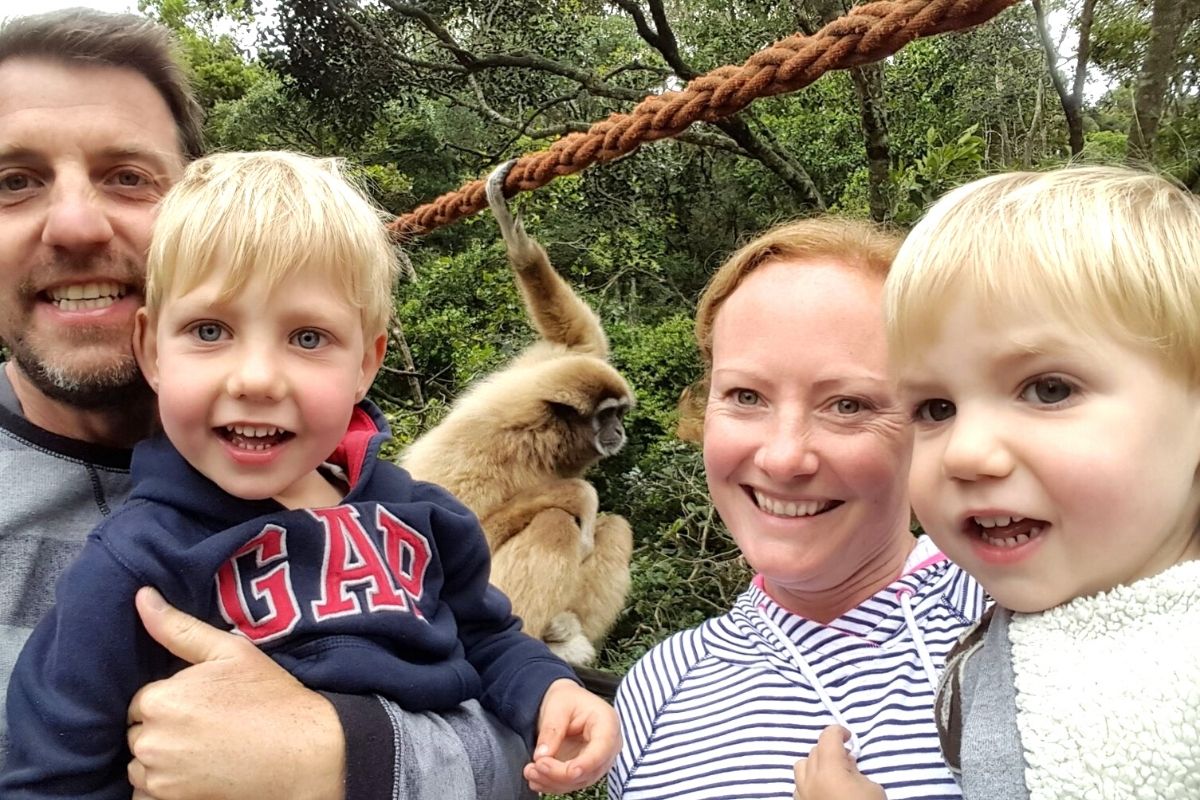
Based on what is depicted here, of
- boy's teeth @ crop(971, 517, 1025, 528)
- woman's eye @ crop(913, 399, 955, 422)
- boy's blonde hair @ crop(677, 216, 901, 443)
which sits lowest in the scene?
boy's teeth @ crop(971, 517, 1025, 528)

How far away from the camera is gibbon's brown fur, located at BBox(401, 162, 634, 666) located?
3123 mm

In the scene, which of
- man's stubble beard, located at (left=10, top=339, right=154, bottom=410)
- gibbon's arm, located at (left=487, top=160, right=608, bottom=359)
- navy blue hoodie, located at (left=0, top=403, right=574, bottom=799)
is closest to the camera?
navy blue hoodie, located at (left=0, top=403, right=574, bottom=799)

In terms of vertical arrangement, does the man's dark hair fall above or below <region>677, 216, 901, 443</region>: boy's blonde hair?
above

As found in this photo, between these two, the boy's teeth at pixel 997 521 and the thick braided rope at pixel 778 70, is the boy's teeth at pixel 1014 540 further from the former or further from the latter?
the thick braided rope at pixel 778 70

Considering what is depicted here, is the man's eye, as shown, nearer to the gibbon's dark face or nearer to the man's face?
the man's face

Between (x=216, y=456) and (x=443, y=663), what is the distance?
0.44 meters

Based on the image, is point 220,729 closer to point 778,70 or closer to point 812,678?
point 812,678

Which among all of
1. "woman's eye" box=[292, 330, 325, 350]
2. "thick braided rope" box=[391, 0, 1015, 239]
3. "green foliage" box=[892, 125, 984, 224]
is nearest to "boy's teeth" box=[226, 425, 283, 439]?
"woman's eye" box=[292, 330, 325, 350]

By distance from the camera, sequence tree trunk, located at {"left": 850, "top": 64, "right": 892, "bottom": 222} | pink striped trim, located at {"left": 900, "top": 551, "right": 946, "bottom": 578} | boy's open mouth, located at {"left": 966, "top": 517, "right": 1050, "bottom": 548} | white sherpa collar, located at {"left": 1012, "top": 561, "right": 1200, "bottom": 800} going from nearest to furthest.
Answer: white sherpa collar, located at {"left": 1012, "top": 561, "right": 1200, "bottom": 800}, boy's open mouth, located at {"left": 966, "top": 517, "right": 1050, "bottom": 548}, pink striped trim, located at {"left": 900, "top": 551, "right": 946, "bottom": 578}, tree trunk, located at {"left": 850, "top": 64, "right": 892, "bottom": 222}

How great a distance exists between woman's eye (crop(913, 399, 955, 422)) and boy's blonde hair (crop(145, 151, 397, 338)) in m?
0.78

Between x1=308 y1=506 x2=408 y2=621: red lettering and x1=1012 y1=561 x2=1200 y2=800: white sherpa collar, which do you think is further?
x1=308 y1=506 x2=408 y2=621: red lettering

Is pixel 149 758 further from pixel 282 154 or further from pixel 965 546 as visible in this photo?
pixel 965 546

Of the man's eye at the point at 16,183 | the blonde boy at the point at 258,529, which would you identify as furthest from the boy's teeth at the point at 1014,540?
the man's eye at the point at 16,183

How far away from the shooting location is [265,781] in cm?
104
